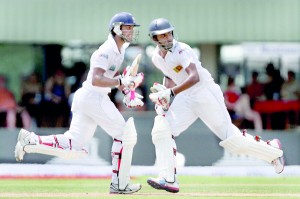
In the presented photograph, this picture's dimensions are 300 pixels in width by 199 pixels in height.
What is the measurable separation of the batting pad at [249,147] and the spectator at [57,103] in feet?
26.1

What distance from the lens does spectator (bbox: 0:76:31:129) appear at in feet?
65.2

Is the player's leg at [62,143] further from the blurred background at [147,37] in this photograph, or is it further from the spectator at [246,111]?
the blurred background at [147,37]

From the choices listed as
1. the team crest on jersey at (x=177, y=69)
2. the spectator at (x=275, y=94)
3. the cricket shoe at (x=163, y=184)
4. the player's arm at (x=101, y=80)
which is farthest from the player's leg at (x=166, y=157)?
the spectator at (x=275, y=94)

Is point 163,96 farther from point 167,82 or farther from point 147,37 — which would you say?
point 147,37

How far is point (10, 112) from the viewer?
1997 centimetres

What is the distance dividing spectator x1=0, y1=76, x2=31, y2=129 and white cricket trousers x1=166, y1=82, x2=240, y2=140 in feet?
26.4

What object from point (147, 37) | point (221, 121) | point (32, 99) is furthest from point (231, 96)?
point (221, 121)

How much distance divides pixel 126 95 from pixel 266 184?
284 cm

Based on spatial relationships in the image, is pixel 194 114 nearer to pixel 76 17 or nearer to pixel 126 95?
pixel 126 95

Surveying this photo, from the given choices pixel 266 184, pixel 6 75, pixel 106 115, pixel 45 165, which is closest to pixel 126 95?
pixel 106 115

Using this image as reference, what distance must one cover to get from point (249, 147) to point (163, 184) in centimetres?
116

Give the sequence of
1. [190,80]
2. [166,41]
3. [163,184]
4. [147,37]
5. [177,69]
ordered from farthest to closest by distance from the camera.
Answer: [147,37] → [177,69] → [166,41] → [163,184] → [190,80]

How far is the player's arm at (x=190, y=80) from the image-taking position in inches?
463

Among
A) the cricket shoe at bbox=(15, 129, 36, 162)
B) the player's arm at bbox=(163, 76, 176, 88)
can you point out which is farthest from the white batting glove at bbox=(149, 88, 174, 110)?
the cricket shoe at bbox=(15, 129, 36, 162)
